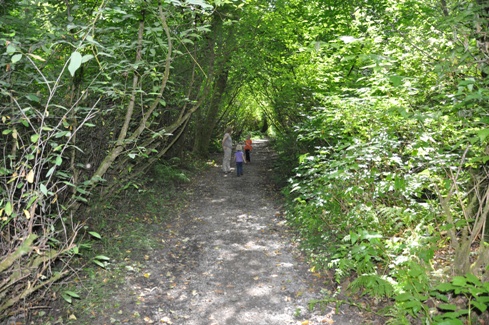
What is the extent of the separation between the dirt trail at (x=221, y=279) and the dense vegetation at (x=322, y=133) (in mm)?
602

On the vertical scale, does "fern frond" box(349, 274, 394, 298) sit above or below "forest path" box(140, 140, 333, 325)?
above

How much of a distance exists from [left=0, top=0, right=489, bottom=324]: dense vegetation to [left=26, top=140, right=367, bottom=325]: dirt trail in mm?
602

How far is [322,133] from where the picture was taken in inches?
268

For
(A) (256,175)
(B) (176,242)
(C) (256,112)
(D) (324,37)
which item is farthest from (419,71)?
(C) (256,112)

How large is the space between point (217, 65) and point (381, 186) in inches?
355

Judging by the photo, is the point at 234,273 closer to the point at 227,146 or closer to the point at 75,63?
the point at 75,63

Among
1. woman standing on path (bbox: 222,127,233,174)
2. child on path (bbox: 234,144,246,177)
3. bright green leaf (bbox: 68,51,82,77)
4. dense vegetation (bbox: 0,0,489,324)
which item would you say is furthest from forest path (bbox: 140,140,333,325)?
woman standing on path (bbox: 222,127,233,174)

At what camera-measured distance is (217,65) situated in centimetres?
1328

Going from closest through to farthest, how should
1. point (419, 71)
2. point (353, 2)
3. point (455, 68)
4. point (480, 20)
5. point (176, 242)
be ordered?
point (480, 20)
point (455, 68)
point (419, 71)
point (176, 242)
point (353, 2)

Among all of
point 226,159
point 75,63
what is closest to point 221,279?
point 75,63

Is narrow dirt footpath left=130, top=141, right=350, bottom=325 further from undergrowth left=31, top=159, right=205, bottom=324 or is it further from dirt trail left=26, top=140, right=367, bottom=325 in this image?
undergrowth left=31, top=159, right=205, bottom=324

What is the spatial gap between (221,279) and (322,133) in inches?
127

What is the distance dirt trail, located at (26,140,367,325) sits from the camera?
5.10 meters

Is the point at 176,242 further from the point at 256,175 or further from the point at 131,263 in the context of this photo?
the point at 256,175
